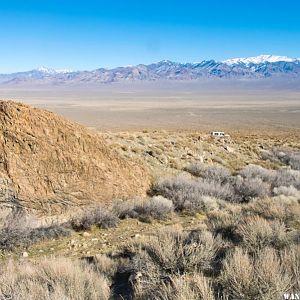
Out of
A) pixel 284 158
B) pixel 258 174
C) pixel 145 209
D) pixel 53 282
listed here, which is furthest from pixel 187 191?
pixel 284 158

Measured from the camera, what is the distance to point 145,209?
934 centimetres

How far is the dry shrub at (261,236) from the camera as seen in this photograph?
6246 millimetres

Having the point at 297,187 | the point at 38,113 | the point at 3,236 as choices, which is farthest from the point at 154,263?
the point at 297,187

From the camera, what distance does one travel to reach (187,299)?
4.24m

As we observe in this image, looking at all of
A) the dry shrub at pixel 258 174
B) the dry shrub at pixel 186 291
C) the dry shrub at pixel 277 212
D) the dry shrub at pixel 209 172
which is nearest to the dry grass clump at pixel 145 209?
the dry shrub at pixel 277 212

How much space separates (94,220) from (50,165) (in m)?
1.63

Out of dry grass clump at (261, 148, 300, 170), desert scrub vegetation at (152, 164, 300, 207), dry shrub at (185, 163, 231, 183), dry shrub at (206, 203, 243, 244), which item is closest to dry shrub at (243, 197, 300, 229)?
dry shrub at (206, 203, 243, 244)

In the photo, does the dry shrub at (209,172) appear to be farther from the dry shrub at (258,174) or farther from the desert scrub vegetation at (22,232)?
the desert scrub vegetation at (22,232)

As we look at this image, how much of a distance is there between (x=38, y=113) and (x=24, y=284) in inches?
214

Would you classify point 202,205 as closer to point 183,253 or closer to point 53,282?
point 183,253

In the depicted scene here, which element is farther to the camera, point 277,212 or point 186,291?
point 277,212

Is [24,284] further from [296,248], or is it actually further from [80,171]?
[80,171]

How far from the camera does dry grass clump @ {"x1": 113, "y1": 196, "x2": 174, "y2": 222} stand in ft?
30.1

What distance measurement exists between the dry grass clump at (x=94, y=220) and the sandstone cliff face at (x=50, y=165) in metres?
0.59
